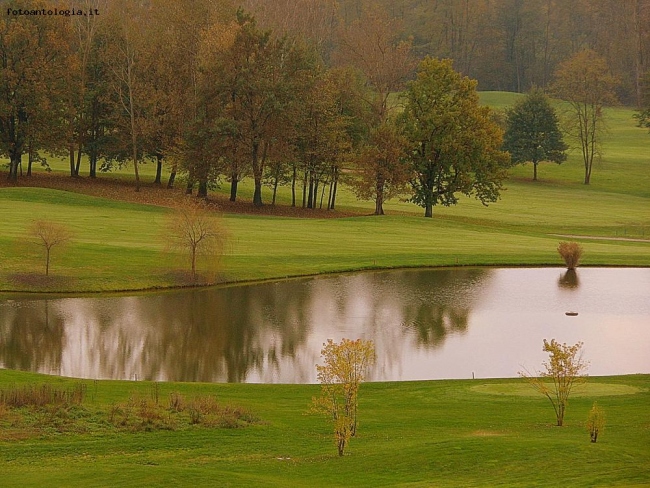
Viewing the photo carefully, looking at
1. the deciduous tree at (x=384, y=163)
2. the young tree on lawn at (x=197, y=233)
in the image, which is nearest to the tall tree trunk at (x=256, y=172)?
the deciduous tree at (x=384, y=163)

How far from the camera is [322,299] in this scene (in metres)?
49.8

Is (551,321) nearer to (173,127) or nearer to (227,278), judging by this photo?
(227,278)

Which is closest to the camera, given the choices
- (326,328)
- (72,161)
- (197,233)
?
(326,328)

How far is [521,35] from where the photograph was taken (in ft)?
560

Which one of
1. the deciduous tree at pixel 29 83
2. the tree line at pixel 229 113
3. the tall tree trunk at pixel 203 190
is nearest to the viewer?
the tree line at pixel 229 113

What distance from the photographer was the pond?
36500 mm

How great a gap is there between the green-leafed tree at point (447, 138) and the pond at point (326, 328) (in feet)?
87.7

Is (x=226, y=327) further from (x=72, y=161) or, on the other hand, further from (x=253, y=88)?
(x=72, y=161)

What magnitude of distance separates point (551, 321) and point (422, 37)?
133333mm

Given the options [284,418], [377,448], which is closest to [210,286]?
[284,418]

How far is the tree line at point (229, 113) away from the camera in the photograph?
8231 centimetres

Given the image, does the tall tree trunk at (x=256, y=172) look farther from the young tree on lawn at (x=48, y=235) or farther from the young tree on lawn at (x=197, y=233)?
the young tree on lawn at (x=48, y=235)

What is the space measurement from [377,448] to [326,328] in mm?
20585

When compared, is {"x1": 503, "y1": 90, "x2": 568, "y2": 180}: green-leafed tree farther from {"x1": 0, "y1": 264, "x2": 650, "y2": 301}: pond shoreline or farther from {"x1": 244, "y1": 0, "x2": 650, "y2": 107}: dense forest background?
{"x1": 0, "y1": 264, "x2": 650, "y2": 301}: pond shoreline
